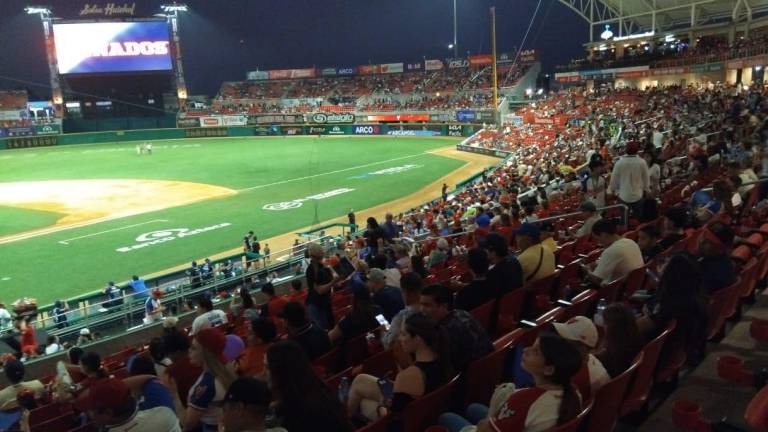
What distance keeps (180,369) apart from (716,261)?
14.7 ft

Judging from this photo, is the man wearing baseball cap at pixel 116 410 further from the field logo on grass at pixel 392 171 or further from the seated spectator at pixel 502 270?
the field logo on grass at pixel 392 171

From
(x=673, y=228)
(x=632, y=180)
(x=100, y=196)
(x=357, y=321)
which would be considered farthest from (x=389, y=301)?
(x=100, y=196)

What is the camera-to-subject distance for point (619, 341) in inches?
141

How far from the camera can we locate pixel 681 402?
3838mm

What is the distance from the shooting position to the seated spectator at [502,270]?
5246 mm

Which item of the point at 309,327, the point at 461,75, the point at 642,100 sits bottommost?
the point at 309,327

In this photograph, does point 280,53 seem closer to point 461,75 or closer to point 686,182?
point 461,75

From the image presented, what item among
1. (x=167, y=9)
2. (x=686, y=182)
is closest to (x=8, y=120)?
(x=167, y=9)

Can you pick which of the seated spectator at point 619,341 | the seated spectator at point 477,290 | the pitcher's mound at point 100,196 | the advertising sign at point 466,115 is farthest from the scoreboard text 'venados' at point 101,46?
the seated spectator at point 619,341

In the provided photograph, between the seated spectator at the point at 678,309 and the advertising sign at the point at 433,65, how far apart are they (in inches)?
3039

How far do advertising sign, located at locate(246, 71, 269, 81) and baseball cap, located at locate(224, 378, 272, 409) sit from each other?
287 feet

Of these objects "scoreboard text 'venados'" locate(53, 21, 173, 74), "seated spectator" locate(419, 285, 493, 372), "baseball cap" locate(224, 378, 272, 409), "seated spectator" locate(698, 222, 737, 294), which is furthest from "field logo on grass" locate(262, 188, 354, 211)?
"scoreboard text 'venados'" locate(53, 21, 173, 74)

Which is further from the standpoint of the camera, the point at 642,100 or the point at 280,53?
the point at 280,53

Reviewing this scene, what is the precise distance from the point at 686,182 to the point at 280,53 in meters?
85.1
